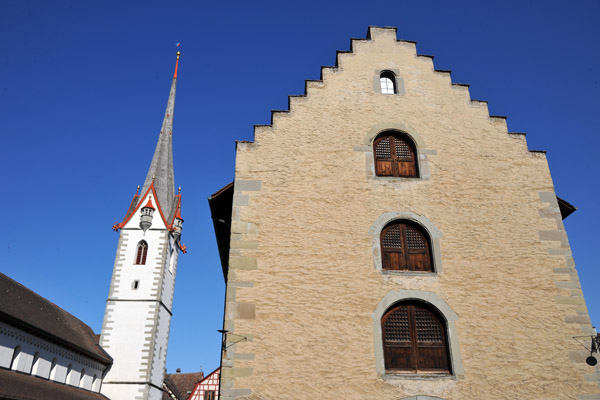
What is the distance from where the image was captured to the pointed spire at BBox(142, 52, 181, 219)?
4144 centimetres

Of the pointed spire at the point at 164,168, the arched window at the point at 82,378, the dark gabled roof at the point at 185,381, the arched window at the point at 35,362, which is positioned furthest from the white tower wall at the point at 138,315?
the dark gabled roof at the point at 185,381

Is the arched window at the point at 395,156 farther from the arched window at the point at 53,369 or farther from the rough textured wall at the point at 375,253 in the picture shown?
the arched window at the point at 53,369

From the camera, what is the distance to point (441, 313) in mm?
10062

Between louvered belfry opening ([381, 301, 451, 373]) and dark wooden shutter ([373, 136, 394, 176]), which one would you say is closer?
louvered belfry opening ([381, 301, 451, 373])

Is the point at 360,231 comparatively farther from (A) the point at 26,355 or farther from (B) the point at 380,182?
→ (A) the point at 26,355

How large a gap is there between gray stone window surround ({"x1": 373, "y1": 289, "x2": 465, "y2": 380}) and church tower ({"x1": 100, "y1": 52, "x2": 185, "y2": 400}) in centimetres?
2626

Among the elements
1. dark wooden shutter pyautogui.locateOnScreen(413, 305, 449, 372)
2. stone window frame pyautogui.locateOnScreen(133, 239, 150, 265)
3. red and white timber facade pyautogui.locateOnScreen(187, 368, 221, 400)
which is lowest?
dark wooden shutter pyautogui.locateOnScreen(413, 305, 449, 372)

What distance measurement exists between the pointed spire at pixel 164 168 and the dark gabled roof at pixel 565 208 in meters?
33.5

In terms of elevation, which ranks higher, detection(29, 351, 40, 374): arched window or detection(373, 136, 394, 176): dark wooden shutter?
detection(373, 136, 394, 176): dark wooden shutter

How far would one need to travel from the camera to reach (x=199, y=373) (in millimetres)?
58406

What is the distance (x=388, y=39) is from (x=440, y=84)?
83.6 inches

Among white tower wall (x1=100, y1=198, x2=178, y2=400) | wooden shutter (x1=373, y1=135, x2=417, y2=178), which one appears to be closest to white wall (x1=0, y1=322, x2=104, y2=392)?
white tower wall (x1=100, y1=198, x2=178, y2=400)

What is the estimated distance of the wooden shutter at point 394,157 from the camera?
11938 millimetres

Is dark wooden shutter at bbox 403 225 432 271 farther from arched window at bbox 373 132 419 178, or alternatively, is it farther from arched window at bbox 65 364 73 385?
arched window at bbox 65 364 73 385
